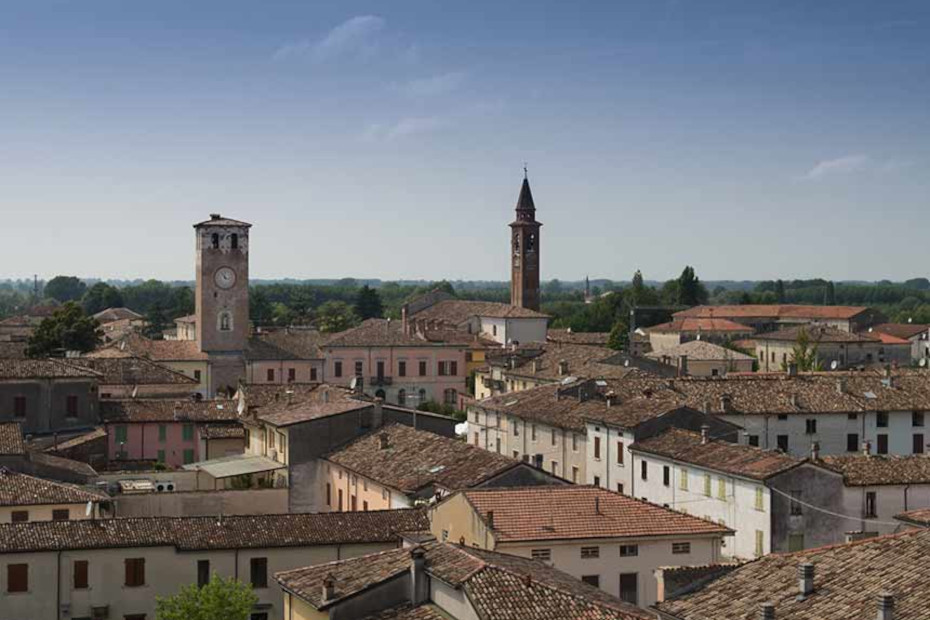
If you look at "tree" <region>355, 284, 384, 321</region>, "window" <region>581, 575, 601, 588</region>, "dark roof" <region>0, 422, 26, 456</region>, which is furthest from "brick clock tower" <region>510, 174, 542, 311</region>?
"window" <region>581, 575, 601, 588</region>

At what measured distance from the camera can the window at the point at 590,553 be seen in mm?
Answer: 31625

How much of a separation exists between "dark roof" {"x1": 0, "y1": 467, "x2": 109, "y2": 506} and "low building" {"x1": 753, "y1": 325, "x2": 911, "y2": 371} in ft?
224

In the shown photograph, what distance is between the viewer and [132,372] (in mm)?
67188

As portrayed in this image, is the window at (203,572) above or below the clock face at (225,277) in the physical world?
below

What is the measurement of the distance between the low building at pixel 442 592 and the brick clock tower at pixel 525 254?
102 meters

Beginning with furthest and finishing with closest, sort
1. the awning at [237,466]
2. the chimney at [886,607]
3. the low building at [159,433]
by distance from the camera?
the low building at [159,433] < the awning at [237,466] < the chimney at [886,607]

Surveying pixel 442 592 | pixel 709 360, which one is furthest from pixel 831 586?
pixel 709 360

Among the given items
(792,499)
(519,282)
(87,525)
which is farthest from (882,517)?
(519,282)

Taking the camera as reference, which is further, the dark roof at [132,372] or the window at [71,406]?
the dark roof at [132,372]

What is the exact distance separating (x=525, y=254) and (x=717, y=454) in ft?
288

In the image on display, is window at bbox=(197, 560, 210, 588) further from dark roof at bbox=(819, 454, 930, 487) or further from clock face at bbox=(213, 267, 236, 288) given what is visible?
clock face at bbox=(213, 267, 236, 288)

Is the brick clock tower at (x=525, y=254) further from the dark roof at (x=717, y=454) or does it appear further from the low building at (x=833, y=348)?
the dark roof at (x=717, y=454)

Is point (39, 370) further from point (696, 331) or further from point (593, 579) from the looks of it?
point (696, 331)

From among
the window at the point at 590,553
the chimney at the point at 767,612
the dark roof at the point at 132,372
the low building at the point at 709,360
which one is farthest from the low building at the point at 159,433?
the low building at the point at 709,360
